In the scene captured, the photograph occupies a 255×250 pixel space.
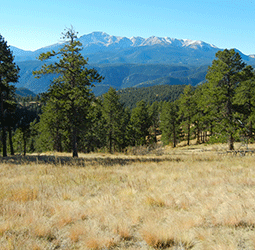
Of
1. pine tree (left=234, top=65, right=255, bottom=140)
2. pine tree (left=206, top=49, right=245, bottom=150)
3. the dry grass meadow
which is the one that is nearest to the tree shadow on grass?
the dry grass meadow

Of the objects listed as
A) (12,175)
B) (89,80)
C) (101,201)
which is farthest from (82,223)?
(89,80)

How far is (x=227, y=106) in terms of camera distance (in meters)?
22.3

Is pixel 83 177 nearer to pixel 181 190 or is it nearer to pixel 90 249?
pixel 181 190

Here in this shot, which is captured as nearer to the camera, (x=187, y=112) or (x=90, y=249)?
(x=90, y=249)

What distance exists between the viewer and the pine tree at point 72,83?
16.0 m

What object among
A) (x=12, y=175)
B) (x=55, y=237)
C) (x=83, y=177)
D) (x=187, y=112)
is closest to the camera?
(x=55, y=237)

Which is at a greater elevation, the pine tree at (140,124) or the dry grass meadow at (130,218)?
the pine tree at (140,124)

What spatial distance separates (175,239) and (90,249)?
51.4 inches

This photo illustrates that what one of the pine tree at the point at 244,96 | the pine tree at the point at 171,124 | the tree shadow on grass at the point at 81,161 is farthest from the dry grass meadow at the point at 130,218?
the pine tree at the point at 171,124

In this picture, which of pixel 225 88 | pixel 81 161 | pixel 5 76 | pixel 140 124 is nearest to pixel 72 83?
pixel 81 161

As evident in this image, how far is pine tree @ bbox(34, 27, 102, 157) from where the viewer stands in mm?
16017

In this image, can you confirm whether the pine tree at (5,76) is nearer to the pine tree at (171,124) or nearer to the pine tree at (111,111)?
the pine tree at (111,111)

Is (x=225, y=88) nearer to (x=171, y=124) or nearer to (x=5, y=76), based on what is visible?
(x=5, y=76)

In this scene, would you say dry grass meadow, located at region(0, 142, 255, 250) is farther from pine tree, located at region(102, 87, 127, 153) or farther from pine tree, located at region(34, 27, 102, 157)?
pine tree, located at region(102, 87, 127, 153)
